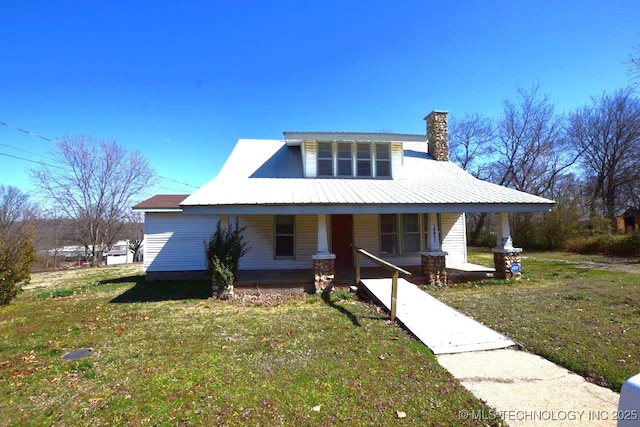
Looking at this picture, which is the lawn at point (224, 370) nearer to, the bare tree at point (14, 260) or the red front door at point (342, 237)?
the bare tree at point (14, 260)

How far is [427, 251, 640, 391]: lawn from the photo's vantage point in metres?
4.16

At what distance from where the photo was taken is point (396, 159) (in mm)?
12055

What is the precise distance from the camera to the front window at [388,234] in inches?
472

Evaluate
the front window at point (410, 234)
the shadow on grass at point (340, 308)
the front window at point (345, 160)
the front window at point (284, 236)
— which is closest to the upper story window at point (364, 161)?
the front window at point (345, 160)

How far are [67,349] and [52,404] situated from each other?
2.16 meters

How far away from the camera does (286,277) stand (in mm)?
9852

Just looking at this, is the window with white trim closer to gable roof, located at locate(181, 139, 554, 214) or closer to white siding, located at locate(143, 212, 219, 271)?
gable roof, located at locate(181, 139, 554, 214)

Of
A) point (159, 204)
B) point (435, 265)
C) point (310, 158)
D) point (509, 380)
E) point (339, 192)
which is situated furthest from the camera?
point (159, 204)

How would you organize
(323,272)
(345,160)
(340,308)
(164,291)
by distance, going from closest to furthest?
(340,308) → (323,272) → (164,291) → (345,160)

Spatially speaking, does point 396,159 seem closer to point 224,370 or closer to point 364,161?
point 364,161

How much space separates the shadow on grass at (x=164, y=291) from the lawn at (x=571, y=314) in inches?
288

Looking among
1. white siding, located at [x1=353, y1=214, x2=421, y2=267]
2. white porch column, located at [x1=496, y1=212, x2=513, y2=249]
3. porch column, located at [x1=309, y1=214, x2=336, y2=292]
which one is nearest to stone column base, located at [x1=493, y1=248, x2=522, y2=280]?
white porch column, located at [x1=496, y1=212, x2=513, y2=249]

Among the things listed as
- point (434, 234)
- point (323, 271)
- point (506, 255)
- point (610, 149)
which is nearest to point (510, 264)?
point (506, 255)

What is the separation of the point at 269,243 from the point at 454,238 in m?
7.72
